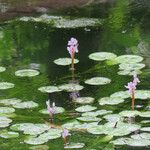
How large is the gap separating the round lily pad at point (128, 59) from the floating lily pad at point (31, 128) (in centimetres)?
→ 130

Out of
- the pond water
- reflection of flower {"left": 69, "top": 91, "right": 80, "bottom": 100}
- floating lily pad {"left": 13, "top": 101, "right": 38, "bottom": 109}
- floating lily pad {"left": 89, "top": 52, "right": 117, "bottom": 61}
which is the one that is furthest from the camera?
floating lily pad {"left": 89, "top": 52, "right": 117, "bottom": 61}

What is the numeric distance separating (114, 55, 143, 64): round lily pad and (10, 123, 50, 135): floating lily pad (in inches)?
51.0

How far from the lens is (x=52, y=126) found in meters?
3.46

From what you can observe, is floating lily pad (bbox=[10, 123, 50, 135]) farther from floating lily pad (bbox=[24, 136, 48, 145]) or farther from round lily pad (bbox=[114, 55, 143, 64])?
round lily pad (bbox=[114, 55, 143, 64])

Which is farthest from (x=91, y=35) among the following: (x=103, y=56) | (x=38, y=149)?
(x=38, y=149)

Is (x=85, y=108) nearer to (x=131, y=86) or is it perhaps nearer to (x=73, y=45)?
(x=131, y=86)

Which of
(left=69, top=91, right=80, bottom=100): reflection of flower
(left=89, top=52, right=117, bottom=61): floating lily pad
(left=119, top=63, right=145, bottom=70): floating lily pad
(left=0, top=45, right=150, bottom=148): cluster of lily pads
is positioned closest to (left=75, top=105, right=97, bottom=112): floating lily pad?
(left=0, top=45, right=150, bottom=148): cluster of lily pads

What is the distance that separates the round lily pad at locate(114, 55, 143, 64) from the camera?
4570 millimetres

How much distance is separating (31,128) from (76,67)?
4.15ft

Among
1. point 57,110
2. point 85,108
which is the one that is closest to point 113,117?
point 85,108

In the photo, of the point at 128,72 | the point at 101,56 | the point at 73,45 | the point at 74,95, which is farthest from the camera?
the point at 101,56

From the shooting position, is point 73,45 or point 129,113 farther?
point 73,45

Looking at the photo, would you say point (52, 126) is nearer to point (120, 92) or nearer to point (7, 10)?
point (120, 92)

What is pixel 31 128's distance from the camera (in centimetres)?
344
